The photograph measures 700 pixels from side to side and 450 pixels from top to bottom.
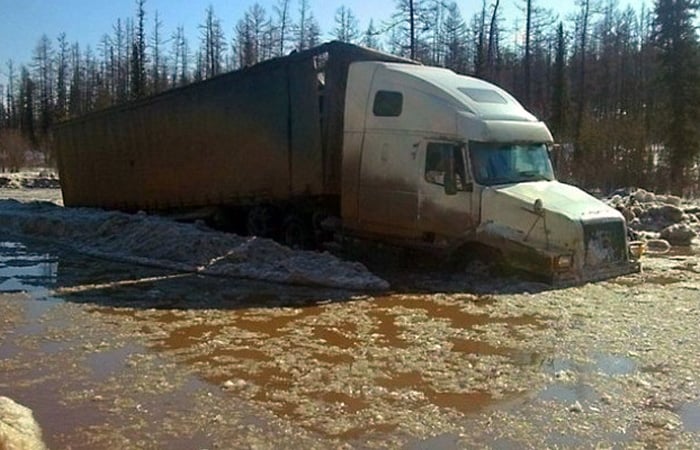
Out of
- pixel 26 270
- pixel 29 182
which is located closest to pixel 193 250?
pixel 26 270

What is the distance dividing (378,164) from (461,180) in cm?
182

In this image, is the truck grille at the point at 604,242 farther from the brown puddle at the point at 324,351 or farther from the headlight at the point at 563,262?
the brown puddle at the point at 324,351

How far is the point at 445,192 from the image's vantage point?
1275cm

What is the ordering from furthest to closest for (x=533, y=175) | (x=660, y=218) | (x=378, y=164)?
(x=660, y=218) < (x=378, y=164) < (x=533, y=175)

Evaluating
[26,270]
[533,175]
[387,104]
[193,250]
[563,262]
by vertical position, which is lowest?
[26,270]

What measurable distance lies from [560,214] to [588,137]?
21723mm

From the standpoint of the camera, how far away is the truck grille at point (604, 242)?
11992 mm

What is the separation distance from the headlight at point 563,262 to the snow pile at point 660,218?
8.05 meters

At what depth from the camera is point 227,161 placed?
17109mm

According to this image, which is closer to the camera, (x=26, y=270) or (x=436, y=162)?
(x=436, y=162)

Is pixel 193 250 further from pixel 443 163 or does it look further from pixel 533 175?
pixel 533 175

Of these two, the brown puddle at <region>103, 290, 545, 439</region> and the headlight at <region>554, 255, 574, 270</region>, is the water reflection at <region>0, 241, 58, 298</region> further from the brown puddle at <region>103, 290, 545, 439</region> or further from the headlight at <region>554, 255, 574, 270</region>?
the headlight at <region>554, 255, 574, 270</region>

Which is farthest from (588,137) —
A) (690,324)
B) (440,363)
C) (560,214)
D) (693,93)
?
(440,363)

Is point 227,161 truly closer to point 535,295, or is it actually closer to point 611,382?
point 535,295
